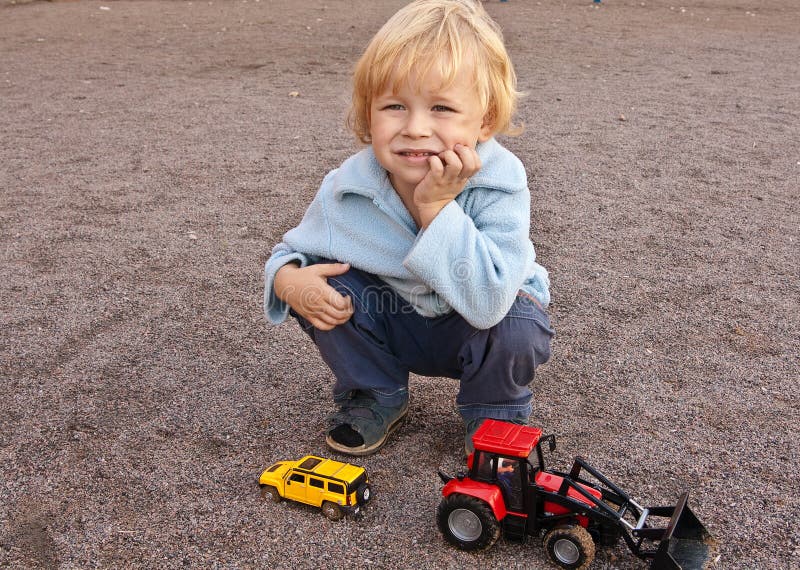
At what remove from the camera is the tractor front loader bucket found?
69.5 inches

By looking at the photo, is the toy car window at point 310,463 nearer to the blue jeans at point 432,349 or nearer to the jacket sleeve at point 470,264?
the blue jeans at point 432,349

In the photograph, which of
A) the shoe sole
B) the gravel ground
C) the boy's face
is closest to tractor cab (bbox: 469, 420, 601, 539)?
the gravel ground

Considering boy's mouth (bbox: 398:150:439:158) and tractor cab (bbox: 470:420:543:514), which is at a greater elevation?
boy's mouth (bbox: 398:150:439:158)

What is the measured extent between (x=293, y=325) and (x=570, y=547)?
1602 millimetres

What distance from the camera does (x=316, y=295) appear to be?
225 cm

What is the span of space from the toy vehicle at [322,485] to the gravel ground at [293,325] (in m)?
0.04

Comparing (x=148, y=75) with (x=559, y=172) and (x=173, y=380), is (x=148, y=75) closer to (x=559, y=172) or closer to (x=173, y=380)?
(x=559, y=172)

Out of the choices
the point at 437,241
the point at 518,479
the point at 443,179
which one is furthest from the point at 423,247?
the point at 518,479

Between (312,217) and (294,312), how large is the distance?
0.30 meters

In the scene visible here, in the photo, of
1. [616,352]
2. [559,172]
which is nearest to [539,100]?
[559,172]

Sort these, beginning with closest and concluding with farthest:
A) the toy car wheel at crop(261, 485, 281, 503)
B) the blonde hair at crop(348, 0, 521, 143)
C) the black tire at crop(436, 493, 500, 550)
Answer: the black tire at crop(436, 493, 500, 550), the blonde hair at crop(348, 0, 521, 143), the toy car wheel at crop(261, 485, 281, 503)

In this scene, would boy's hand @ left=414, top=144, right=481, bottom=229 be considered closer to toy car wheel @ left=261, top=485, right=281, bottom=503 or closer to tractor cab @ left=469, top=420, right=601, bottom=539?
tractor cab @ left=469, top=420, right=601, bottom=539

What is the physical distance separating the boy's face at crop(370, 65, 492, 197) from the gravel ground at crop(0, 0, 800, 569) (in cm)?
90

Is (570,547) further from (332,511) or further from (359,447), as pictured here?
(359,447)
